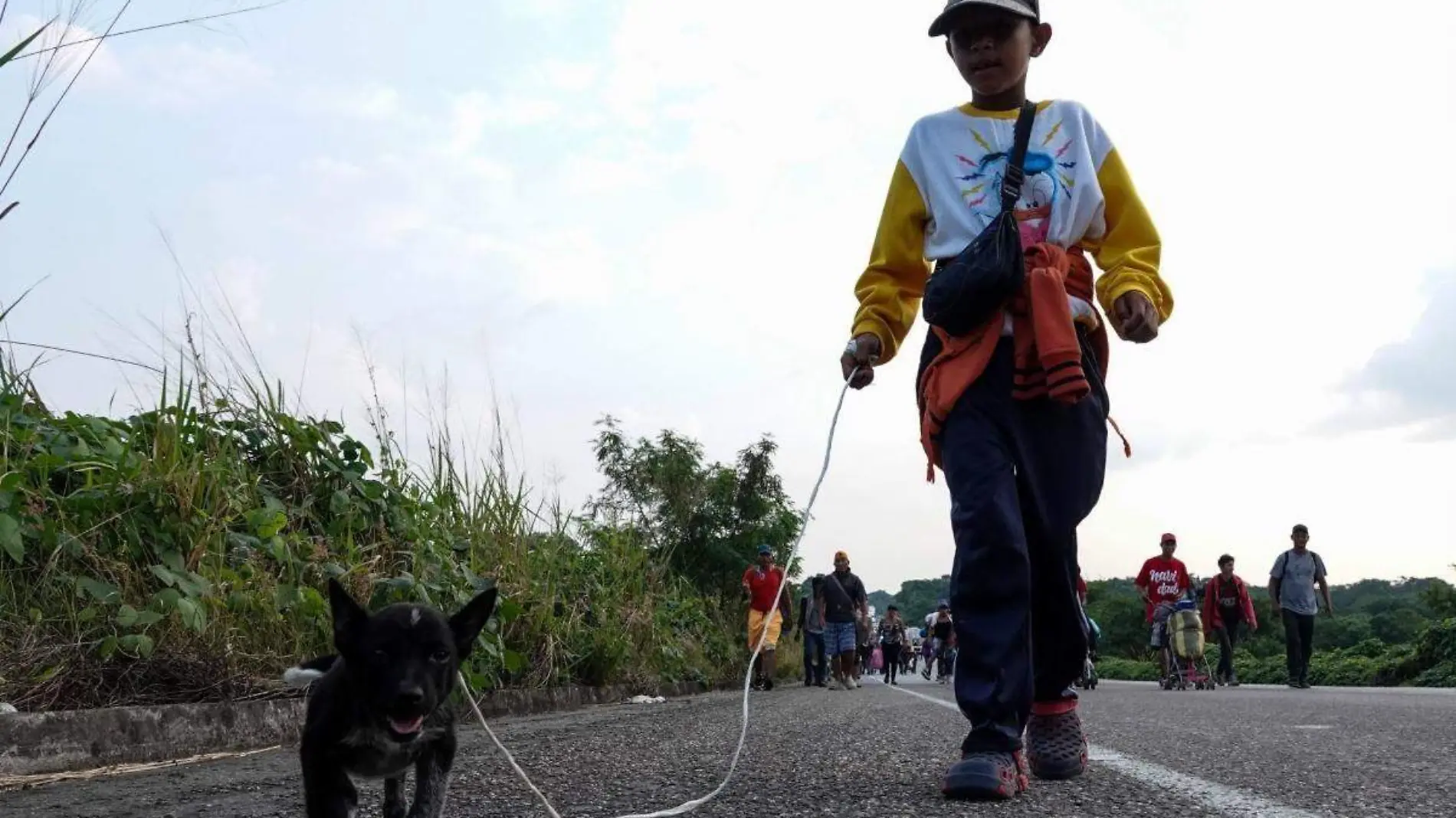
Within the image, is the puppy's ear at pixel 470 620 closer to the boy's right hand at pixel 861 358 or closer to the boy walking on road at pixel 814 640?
the boy's right hand at pixel 861 358

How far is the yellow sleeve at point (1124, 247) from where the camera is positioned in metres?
3.57

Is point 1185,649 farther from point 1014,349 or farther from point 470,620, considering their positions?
point 470,620

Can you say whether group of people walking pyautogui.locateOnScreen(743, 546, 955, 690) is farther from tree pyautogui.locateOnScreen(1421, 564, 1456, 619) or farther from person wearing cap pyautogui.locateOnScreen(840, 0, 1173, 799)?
person wearing cap pyautogui.locateOnScreen(840, 0, 1173, 799)

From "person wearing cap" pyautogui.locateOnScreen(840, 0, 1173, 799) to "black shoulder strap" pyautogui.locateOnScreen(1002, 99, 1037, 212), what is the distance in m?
0.01

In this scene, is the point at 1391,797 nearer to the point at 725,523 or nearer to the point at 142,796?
the point at 142,796

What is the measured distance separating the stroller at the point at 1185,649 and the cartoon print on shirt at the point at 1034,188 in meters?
13.3

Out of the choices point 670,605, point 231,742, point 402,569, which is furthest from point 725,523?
point 231,742

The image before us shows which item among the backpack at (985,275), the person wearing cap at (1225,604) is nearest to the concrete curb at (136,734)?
the backpack at (985,275)

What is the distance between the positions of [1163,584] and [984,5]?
13.7m

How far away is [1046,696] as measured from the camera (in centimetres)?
362

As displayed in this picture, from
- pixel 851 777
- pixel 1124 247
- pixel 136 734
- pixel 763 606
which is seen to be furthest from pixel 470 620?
pixel 763 606

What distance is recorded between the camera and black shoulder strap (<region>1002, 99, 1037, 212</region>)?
3455 millimetres

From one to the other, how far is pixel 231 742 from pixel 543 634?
4033mm

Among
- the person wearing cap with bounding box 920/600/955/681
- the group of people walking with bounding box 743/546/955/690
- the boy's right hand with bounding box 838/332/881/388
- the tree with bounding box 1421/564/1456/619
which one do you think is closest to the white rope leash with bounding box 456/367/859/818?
the boy's right hand with bounding box 838/332/881/388
